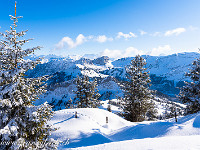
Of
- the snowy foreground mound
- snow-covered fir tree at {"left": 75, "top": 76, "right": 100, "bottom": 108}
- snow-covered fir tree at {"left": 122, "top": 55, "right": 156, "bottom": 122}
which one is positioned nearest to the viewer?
the snowy foreground mound

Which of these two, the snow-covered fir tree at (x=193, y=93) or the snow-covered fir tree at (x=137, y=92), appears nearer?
the snow-covered fir tree at (x=193, y=93)

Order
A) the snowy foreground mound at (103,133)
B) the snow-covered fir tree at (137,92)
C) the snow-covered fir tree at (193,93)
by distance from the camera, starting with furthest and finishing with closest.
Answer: the snow-covered fir tree at (137,92) < the snow-covered fir tree at (193,93) < the snowy foreground mound at (103,133)

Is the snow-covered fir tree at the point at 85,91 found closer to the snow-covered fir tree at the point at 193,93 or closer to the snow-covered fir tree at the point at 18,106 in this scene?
the snow-covered fir tree at the point at 193,93

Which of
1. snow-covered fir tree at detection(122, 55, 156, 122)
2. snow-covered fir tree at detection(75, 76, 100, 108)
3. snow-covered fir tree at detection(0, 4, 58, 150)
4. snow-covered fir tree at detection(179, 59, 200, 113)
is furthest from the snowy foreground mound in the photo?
snow-covered fir tree at detection(75, 76, 100, 108)

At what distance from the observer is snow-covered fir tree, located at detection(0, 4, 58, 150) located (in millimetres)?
6570

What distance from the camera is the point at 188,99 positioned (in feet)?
70.0

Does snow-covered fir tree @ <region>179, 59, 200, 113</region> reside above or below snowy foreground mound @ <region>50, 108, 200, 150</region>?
above

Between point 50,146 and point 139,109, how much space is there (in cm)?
2198

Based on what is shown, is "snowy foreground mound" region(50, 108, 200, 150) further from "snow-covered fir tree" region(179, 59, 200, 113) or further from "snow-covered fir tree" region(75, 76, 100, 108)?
"snow-covered fir tree" region(75, 76, 100, 108)

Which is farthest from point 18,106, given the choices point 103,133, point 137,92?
point 137,92

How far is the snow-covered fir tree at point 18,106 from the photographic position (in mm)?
6570

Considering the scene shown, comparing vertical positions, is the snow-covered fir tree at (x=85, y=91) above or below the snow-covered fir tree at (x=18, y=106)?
below

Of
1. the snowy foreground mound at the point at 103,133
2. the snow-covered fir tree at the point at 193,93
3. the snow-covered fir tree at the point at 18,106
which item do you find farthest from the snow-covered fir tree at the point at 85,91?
the snow-covered fir tree at the point at 18,106

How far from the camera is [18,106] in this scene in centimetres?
712
